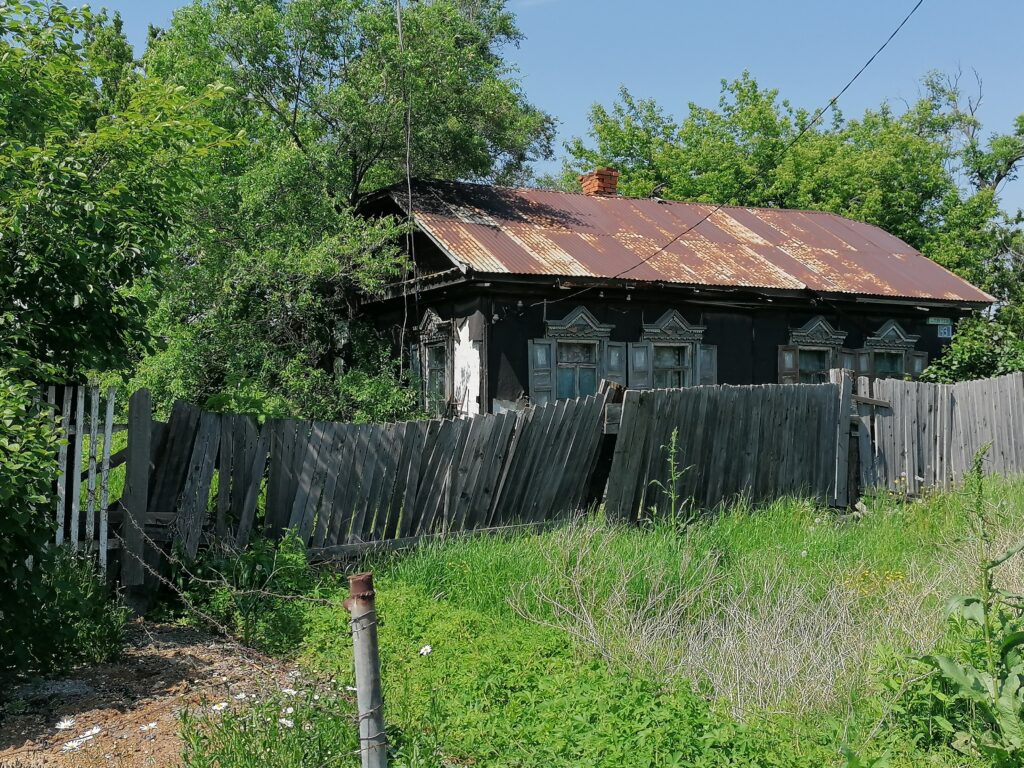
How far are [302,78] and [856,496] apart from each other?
11337 millimetres

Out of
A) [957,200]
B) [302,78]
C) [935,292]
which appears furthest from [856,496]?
[957,200]

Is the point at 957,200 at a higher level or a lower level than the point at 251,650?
higher

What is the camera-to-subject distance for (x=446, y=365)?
14.2 meters

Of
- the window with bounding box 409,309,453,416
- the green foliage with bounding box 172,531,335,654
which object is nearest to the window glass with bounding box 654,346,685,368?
the window with bounding box 409,309,453,416

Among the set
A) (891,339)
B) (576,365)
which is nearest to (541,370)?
(576,365)

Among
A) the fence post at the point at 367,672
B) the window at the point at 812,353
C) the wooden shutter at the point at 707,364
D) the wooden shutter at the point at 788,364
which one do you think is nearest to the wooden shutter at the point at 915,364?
the window at the point at 812,353

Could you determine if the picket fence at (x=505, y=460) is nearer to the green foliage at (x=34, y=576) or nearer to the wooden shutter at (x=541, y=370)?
the green foliage at (x=34, y=576)

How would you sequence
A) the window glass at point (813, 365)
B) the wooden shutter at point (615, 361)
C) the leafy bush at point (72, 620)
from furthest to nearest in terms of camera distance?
1. the window glass at point (813, 365)
2. the wooden shutter at point (615, 361)
3. the leafy bush at point (72, 620)

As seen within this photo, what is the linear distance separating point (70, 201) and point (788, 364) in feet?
41.9

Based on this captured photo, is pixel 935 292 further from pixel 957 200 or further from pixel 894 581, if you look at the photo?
pixel 957 200

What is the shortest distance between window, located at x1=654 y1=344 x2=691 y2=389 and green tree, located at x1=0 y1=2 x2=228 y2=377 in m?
9.15

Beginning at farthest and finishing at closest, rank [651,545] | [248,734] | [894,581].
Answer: [651,545] < [894,581] < [248,734]

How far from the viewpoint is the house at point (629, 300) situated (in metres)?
13.6

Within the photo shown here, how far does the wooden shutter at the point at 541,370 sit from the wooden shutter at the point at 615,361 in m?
1.00
